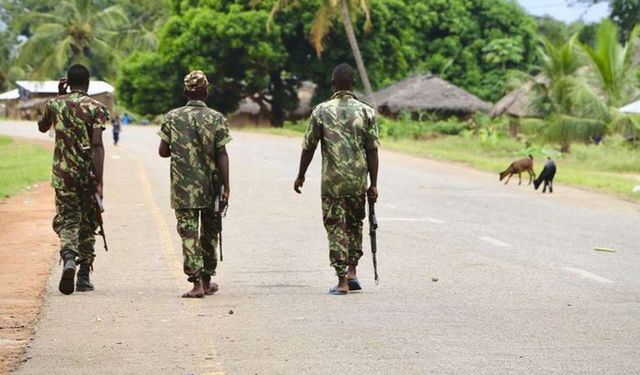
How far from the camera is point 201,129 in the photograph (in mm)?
9875

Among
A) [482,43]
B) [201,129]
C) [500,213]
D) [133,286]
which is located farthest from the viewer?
[482,43]

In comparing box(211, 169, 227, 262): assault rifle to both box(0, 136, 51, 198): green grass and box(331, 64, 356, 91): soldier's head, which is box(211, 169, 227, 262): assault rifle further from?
box(0, 136, 51, 198): green grass

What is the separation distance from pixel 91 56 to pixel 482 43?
82.9 feet

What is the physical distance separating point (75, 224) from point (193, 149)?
1.17 meters

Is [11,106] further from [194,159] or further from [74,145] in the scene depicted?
[194,159]

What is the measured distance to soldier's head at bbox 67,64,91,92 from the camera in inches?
396

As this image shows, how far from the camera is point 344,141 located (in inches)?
398

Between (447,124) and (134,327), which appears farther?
(447,124)

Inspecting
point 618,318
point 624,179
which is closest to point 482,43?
point 624,179

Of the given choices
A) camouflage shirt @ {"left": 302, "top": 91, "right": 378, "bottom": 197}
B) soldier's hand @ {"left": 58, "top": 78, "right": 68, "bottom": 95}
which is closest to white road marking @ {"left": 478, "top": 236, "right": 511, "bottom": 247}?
camouflage shirt @ {"left": 302, "top": 91, "right": 378, "bottom": 197}

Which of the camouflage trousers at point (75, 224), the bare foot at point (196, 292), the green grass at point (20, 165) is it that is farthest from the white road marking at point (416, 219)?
the green grass at point (20, 165)

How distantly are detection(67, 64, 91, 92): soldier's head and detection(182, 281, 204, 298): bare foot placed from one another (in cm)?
183

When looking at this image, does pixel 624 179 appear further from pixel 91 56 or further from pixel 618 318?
pixel 91 56

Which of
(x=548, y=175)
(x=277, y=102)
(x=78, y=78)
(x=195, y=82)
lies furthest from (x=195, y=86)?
(x=277, y=102)
